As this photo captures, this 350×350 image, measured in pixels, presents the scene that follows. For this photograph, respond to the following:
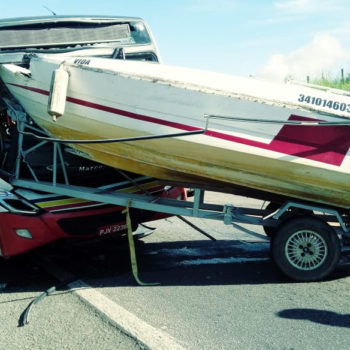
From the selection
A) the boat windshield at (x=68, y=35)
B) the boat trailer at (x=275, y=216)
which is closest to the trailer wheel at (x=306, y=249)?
the boat trailer at (x=275, y=216)

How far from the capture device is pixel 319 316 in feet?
13.6

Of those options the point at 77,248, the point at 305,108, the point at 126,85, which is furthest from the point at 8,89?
the point at 305,108

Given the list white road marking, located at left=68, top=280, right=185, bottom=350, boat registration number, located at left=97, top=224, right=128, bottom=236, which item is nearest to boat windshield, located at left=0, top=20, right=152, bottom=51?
boat registration number, located at left=97, top=224, right=128, bottom=236

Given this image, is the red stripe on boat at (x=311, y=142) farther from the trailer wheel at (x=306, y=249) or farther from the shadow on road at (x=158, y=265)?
the shadow on road at (x=158, y=265)

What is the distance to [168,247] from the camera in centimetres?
655

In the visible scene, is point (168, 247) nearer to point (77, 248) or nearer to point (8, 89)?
point (77, 248)

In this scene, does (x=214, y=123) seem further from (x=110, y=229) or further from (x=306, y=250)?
(x=110, y=229)

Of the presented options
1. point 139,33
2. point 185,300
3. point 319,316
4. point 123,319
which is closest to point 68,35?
point 139,33

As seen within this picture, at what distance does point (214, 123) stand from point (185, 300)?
1.75 m

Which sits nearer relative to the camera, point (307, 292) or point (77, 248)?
point (307, 292)

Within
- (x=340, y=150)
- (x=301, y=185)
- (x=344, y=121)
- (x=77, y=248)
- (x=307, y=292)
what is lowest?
(x=77, y=248)

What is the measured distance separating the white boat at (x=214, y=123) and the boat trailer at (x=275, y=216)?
0.77ft

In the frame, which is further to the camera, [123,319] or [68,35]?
[68,35]

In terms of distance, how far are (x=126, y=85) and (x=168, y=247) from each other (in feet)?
7.91
